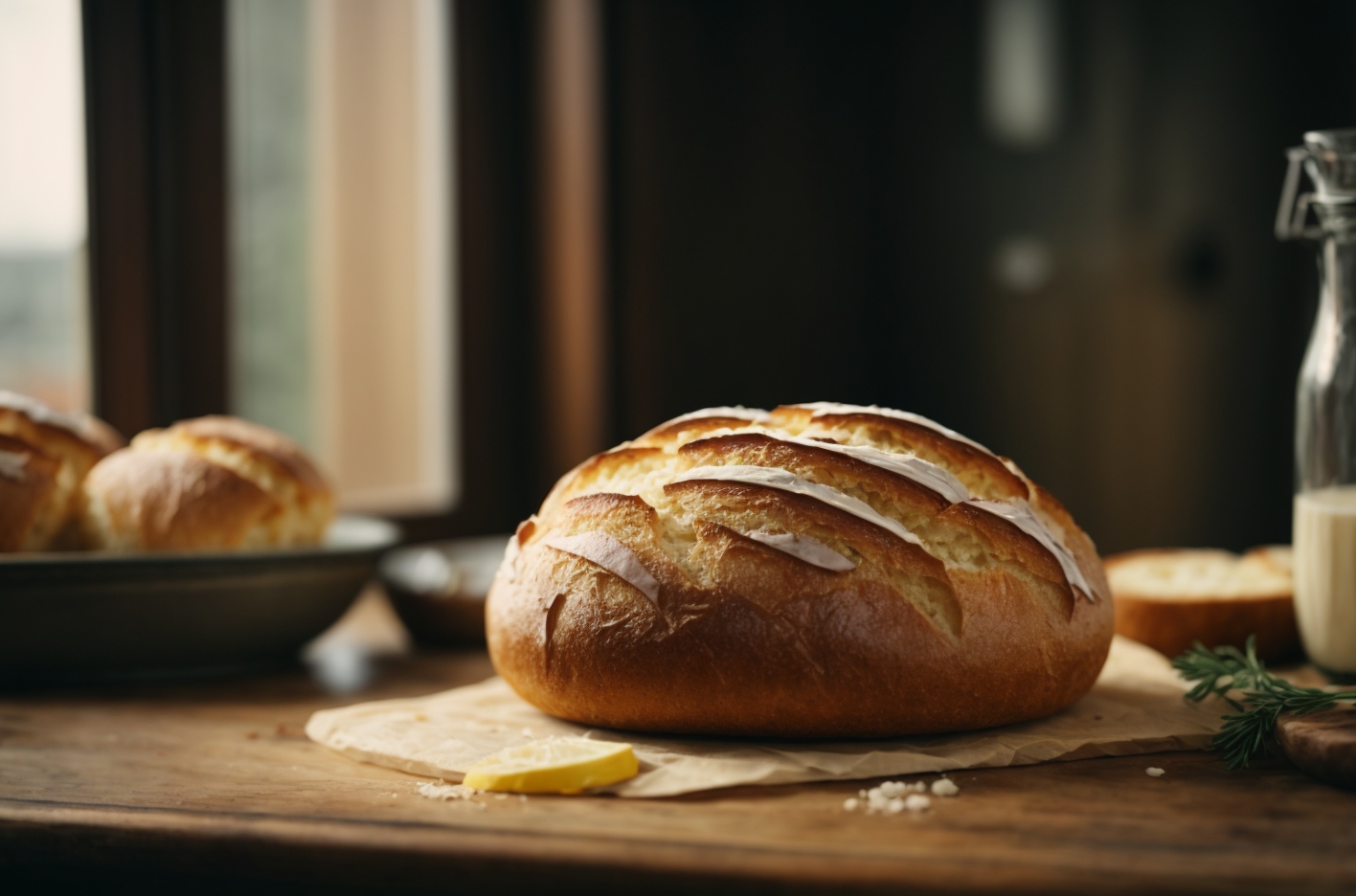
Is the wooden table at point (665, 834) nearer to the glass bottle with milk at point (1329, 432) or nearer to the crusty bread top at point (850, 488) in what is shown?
the crusty bread top at point (850, 488)

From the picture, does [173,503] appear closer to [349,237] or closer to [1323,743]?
[1323,743]

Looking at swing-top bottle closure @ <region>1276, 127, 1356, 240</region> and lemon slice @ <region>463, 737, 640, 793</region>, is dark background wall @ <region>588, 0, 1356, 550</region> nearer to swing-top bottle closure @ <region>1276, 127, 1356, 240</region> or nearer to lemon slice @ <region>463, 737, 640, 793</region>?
swing-top bottle closure @ <region>1276, 127, 1356, 240</region>

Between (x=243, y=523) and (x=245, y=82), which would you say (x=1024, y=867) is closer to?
(x=243, y=523)

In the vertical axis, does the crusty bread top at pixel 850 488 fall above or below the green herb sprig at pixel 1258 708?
above

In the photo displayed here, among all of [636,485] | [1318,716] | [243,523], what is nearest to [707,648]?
[636,485]

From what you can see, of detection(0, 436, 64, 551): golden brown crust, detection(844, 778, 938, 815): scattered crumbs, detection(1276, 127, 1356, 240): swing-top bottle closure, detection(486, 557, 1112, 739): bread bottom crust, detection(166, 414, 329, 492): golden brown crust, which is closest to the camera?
detection(844, 778, 938, 815): scattered crumbs

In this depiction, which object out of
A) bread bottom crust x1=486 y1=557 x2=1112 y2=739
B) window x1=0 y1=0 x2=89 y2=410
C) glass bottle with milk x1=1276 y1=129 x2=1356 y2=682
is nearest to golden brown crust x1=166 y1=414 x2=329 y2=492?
bread bottom crust x1=486 y1=557 x2=1112 y2=739

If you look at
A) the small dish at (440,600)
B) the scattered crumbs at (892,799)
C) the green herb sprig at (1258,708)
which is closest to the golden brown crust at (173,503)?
the small dish at (440,600)
